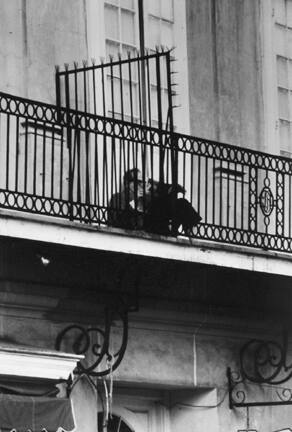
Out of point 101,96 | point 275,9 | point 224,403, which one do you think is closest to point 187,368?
point 224,403

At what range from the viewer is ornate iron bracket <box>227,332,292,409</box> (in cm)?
1886

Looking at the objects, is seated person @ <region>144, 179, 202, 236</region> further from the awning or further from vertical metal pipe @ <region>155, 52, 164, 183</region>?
the awning

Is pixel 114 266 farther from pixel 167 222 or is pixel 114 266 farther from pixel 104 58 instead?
pixel 104 58

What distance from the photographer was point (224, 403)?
18.8 meters

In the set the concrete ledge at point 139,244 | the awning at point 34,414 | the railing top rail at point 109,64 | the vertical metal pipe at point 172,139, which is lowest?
the awning at point 34,414

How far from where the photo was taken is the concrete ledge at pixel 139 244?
16.4 meters

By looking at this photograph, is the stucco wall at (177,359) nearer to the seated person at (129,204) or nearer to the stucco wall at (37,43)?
the seated person at (129,204)

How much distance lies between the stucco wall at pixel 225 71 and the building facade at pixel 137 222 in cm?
2

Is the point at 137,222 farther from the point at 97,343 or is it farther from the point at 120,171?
the point at 97,343

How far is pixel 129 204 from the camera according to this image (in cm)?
1773

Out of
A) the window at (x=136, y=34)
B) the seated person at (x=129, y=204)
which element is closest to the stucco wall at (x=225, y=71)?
the window at (x=136, y=34)

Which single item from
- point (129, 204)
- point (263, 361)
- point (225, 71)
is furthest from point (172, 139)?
point (263, 361)

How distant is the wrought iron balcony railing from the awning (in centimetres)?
146

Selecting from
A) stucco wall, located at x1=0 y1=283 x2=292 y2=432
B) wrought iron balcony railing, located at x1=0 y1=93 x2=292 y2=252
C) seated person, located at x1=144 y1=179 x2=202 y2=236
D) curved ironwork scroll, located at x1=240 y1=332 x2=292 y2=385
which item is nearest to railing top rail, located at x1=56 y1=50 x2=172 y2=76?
wrought iron balcony railing, located at x1=0 y1=93 x2=292 y2=252
